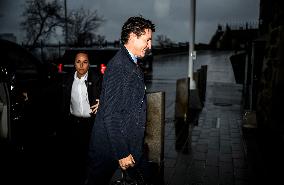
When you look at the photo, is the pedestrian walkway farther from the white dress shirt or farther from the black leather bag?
the black leather bag

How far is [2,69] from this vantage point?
15.3 feet

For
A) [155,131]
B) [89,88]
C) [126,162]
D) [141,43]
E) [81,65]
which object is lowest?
[155,131]

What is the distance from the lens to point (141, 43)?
287 centimetres

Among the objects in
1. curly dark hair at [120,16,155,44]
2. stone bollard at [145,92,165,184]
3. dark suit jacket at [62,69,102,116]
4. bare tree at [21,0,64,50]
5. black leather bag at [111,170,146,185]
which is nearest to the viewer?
curly dark hair at [120,16,155,44]

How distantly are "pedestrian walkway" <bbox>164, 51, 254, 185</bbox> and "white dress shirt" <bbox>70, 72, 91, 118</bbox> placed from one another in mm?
1533

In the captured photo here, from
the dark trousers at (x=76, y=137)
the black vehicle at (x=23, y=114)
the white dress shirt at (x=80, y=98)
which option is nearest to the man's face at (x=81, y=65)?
the white dress shirt at (x=80, y=98)

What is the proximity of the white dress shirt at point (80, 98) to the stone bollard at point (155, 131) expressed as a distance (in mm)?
878

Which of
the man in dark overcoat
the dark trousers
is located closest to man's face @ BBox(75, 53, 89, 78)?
the dark trousers

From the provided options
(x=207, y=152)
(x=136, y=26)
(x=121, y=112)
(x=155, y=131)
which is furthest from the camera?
(x=207, y=152)

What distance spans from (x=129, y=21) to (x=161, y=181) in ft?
8.52

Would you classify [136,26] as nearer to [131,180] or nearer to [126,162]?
[126,162]

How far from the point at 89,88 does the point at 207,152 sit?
2681mm

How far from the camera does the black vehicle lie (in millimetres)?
4543

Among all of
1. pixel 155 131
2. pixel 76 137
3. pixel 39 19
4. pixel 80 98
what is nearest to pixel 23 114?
pixel 76 137
